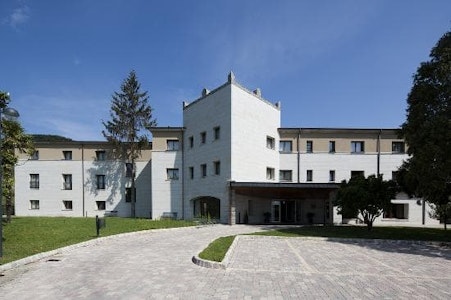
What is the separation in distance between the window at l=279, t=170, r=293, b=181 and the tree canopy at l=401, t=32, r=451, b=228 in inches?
639

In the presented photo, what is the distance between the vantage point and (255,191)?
31109 mm

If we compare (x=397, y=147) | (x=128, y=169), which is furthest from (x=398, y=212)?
(x=128, y=169)

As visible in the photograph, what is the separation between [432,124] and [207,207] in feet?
70.2

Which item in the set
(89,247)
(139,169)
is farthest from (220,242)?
(139,169)

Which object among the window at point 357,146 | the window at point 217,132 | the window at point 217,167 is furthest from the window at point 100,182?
the window at point 357,146

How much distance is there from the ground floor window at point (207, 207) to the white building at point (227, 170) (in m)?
0.10

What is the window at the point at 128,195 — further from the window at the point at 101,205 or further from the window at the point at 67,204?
the window at the point at 67,204

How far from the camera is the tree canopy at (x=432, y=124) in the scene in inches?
661

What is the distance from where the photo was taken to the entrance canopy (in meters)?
28.5

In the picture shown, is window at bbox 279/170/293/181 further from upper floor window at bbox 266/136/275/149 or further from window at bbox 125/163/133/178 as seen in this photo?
window at bbox 125/163/133/178

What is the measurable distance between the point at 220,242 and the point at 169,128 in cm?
2159

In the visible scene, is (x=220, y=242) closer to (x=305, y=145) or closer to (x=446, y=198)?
(x=446, y=198)

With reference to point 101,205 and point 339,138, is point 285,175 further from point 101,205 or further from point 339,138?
point 101,205

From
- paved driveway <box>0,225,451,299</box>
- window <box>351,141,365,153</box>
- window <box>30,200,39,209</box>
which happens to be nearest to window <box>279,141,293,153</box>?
window <box>351,141,365,153</box>
